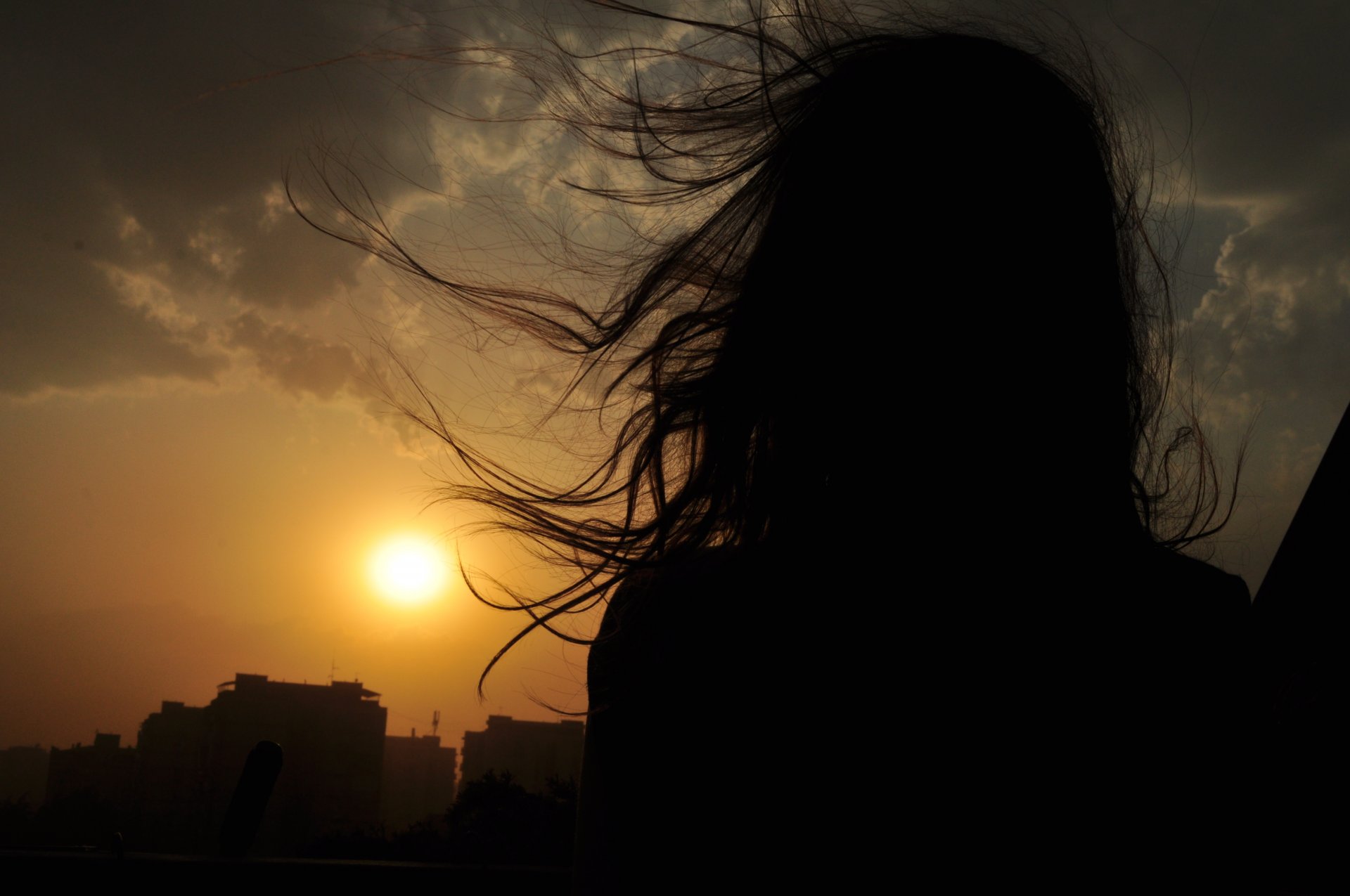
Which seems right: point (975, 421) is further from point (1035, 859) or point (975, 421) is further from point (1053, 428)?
point (1035, 859)

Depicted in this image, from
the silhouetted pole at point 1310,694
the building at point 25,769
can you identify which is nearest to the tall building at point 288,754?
the building at point 25,769

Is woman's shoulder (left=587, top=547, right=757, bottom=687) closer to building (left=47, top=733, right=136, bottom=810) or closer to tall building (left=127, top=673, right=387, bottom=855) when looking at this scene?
tall building (left=127, top=673, right=387, bottom=855)

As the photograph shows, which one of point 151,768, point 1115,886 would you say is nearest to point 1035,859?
point 1115,886

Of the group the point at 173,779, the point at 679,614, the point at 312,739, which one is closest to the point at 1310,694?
the point at 679,614

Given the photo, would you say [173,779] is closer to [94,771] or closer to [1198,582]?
[94,771]

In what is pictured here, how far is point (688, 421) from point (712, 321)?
267mm

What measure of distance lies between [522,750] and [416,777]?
12.4m

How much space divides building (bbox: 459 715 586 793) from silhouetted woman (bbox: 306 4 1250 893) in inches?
1804

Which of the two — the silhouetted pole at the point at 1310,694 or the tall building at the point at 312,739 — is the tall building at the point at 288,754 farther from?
the silhouetted pole at the point at 1310,694

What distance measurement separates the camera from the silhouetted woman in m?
0.83

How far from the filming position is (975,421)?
109cm

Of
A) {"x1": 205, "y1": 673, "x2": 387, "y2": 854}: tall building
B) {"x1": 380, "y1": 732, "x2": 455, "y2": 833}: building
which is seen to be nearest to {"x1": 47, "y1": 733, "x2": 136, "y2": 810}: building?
{"x1": 205, "y1": 673, "x2": 387, "y2": 854}: tall building

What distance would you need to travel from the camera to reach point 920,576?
0.92 m

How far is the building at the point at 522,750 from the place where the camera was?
4759 centimetres
